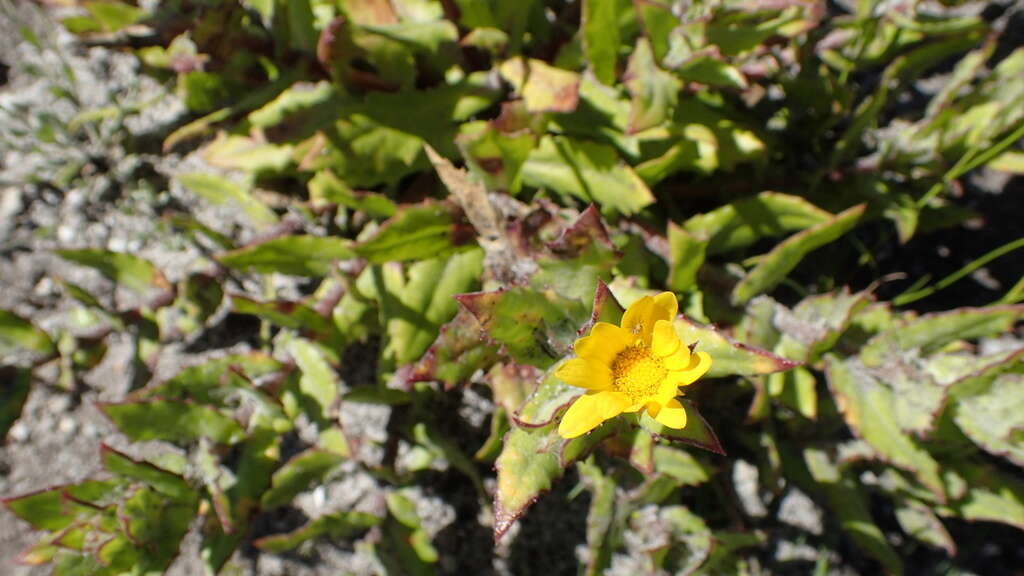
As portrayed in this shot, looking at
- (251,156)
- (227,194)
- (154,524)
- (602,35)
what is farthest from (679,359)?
(227,194)

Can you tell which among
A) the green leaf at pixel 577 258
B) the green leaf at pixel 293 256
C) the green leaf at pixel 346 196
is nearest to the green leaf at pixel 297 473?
the green leaf at pixel 293 256

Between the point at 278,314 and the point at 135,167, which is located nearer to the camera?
the point at 278,314

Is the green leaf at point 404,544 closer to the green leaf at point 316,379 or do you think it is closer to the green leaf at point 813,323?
the green leaf at point 316,379

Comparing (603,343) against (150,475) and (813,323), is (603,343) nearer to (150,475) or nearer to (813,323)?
(813,323)

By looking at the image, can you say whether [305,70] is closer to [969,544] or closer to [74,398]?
[74,398]

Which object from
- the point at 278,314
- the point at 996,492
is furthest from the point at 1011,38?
the point at 278,314

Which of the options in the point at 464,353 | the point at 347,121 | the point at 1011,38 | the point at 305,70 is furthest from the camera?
the point at 1011,38
